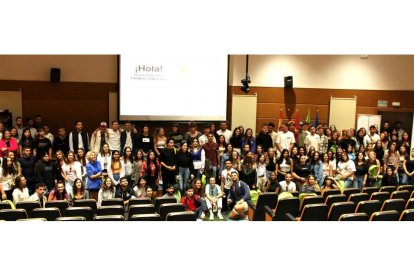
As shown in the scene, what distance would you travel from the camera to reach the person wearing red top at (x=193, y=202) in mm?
8633

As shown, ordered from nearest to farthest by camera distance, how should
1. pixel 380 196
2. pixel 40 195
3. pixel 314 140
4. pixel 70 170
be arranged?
pixel 40 195, pixel 380 196, pixel 70 170, pixel 314 140

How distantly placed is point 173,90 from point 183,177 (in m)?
4.37

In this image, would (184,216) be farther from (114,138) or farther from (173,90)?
(173,90)

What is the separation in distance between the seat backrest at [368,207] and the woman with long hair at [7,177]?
6.23 meters

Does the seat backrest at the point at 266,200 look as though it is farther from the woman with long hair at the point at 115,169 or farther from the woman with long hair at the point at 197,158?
the woman with long hair at the point at 115,169

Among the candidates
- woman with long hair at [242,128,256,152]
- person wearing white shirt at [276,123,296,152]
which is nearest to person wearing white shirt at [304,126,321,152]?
person wearing white shirt at [276,123,296,152]

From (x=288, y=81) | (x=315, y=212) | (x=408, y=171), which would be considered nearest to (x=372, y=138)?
(x=408, y=171)

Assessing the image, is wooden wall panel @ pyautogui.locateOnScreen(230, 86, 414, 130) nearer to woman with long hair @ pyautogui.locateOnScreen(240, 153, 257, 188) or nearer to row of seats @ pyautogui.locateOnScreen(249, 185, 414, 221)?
woman with long hair @ pyautogui.locateOnScreen(240, 153, 257, 188)

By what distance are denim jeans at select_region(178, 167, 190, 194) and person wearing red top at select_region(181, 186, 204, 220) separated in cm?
127

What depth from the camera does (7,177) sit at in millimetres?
8805
